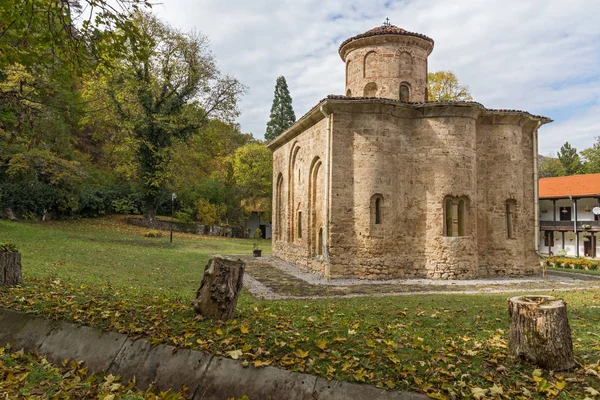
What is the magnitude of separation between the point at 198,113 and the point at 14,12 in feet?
77.3

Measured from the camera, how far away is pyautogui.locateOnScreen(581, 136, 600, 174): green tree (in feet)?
167

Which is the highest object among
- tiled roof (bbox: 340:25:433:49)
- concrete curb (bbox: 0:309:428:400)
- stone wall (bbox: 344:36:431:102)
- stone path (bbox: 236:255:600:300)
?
tiled roof (bbox: 340:25:433:49)

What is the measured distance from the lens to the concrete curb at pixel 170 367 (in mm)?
3885

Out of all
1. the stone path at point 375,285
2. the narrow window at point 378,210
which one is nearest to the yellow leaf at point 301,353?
the stone path at point 375,285

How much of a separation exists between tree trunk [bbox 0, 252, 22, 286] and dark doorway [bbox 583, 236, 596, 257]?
41728 mm

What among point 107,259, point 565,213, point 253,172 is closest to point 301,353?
point 107,259

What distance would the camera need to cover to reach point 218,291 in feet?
17.3

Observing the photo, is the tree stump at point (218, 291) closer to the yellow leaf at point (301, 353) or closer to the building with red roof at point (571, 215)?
the yellow leaf at point (301, 353)

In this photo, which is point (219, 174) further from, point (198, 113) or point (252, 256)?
point (252, 256)

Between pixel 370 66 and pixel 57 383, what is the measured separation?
16.7 meters

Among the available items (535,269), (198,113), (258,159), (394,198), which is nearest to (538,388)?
(394,198)

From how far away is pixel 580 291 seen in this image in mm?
12305

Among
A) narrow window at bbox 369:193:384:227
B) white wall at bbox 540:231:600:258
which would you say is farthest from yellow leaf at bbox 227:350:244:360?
white wall at bbox 540:231:600:258

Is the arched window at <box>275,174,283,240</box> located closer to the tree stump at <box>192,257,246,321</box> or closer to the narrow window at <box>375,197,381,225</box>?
the narrow window at <box>375,197,381,225</box>
